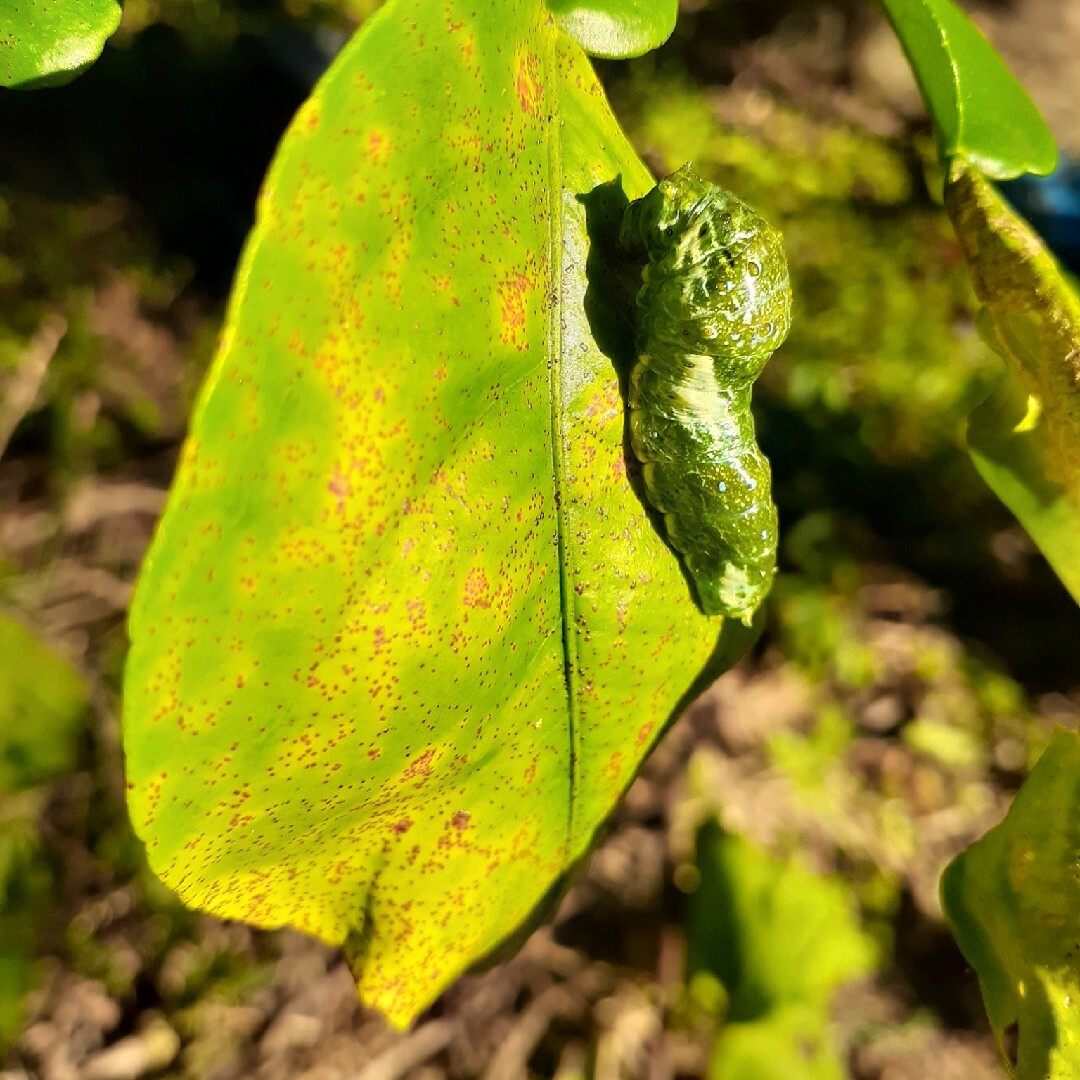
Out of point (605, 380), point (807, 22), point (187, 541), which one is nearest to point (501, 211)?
point (605, 380)

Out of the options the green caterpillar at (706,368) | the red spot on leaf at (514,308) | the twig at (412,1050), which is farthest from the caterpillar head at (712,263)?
the twig at (412,1050)

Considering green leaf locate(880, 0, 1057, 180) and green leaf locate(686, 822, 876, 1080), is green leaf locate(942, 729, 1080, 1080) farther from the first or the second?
green leaf locate(686, 822, 876, 1080)

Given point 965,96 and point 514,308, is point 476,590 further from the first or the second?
point 965,96

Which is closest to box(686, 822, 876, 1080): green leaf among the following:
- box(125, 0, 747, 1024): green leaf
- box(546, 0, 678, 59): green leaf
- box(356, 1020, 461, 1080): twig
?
box(356, 1020, 461, 1080): twig

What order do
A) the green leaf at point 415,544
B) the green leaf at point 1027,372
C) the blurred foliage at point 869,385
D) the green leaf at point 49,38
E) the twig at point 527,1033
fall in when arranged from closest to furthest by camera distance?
the green leaf at point 415,544 → the green leaf at point 49,38 → the green leaf at point 1027,372 → the twig at point 527,1033 → the blurred foliage at point 869,385

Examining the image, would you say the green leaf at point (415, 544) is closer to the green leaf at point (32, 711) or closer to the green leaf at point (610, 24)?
the green leaf at point (610, 24)

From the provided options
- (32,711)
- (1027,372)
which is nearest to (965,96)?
(1027,372)

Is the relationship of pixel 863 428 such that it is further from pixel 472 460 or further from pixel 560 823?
pixel 472 460
